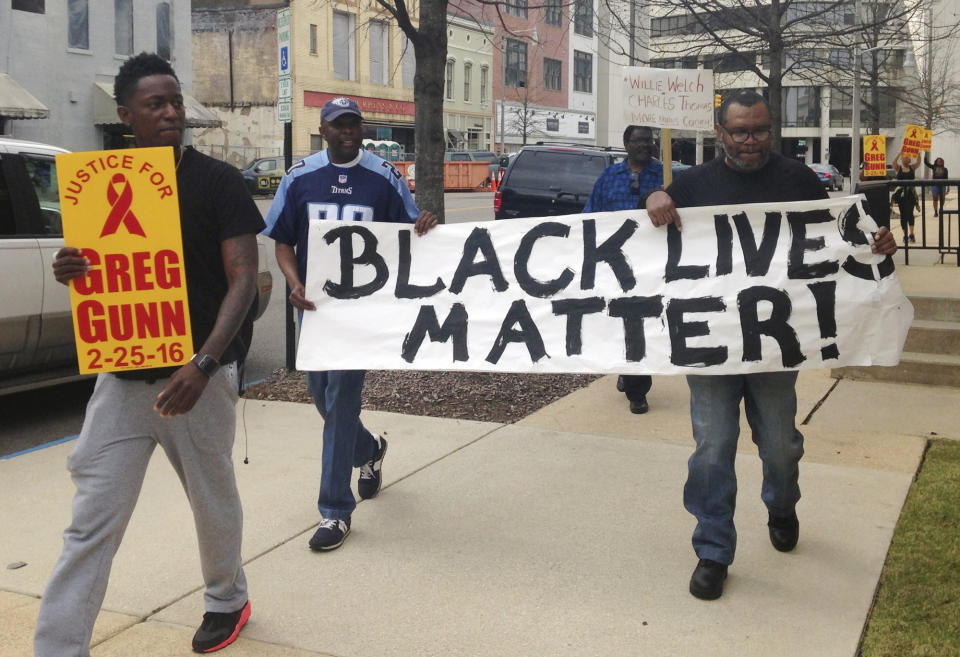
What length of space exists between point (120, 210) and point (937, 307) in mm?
7116

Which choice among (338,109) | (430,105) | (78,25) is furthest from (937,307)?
(78,25)

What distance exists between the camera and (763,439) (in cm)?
436

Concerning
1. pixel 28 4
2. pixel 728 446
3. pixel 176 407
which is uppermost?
pixel 28 4

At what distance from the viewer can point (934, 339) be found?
8203mm

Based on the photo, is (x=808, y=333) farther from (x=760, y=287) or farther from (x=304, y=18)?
(x=304, y=18)

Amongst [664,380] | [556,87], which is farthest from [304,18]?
[664,380]

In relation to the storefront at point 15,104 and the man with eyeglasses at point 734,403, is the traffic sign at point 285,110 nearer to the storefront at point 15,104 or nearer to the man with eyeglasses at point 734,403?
the man with eyeglasses at point 734,403

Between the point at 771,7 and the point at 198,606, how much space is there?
37.3ft

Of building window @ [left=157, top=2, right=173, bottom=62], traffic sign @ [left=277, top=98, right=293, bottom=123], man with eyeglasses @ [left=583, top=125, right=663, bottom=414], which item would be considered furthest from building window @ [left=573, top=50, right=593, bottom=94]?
man with eyeglasses @ [left=583, top=125, right=663, bottom=414]

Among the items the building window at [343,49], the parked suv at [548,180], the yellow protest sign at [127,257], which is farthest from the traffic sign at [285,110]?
the building window at [343,49]

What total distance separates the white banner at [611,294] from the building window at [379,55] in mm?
45291

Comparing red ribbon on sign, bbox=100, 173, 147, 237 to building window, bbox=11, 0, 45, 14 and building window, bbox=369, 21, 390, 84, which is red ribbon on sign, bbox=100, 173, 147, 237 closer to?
building window, bbox=11, 0, 45, 14

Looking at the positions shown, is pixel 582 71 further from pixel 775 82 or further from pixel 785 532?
pixel 785 532

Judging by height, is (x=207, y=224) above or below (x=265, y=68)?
below
